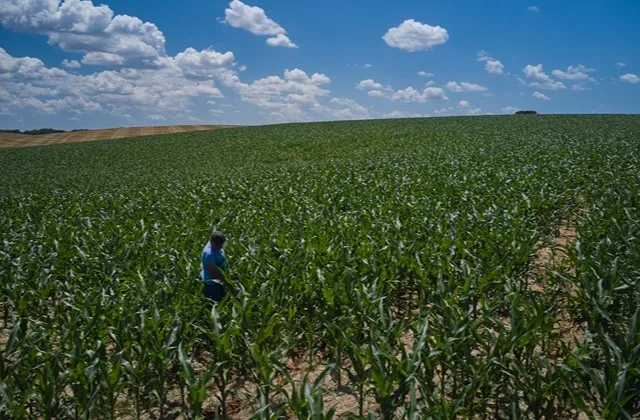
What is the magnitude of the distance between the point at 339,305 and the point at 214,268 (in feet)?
6.13

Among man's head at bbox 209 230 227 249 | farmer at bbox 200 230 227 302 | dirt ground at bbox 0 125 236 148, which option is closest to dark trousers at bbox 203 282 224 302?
farmer at bbox 200 230 227 302

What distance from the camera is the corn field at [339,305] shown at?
363 cm

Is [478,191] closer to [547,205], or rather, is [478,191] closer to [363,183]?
[547,205]

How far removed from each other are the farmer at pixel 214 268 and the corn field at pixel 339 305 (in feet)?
0.69

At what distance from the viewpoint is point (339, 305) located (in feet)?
18.7

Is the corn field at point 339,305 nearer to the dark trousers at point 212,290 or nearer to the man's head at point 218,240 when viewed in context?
the dark trousers at point 212,290

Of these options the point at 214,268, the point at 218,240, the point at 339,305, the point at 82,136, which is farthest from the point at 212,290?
the point at 82,136

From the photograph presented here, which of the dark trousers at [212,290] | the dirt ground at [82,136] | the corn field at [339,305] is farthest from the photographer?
the dirt ground at [82,136]

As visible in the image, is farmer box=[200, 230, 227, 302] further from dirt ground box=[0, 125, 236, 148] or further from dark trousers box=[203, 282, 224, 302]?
dirt ground box=[0, 125, 236, 148]

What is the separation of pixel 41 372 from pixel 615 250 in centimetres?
742

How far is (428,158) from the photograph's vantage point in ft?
70.2

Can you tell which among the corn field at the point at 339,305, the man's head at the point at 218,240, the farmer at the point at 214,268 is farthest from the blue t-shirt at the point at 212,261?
the corn field at the point at 339,305

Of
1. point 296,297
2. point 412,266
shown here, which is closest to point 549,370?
point 412,266

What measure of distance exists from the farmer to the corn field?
0.69 ft
